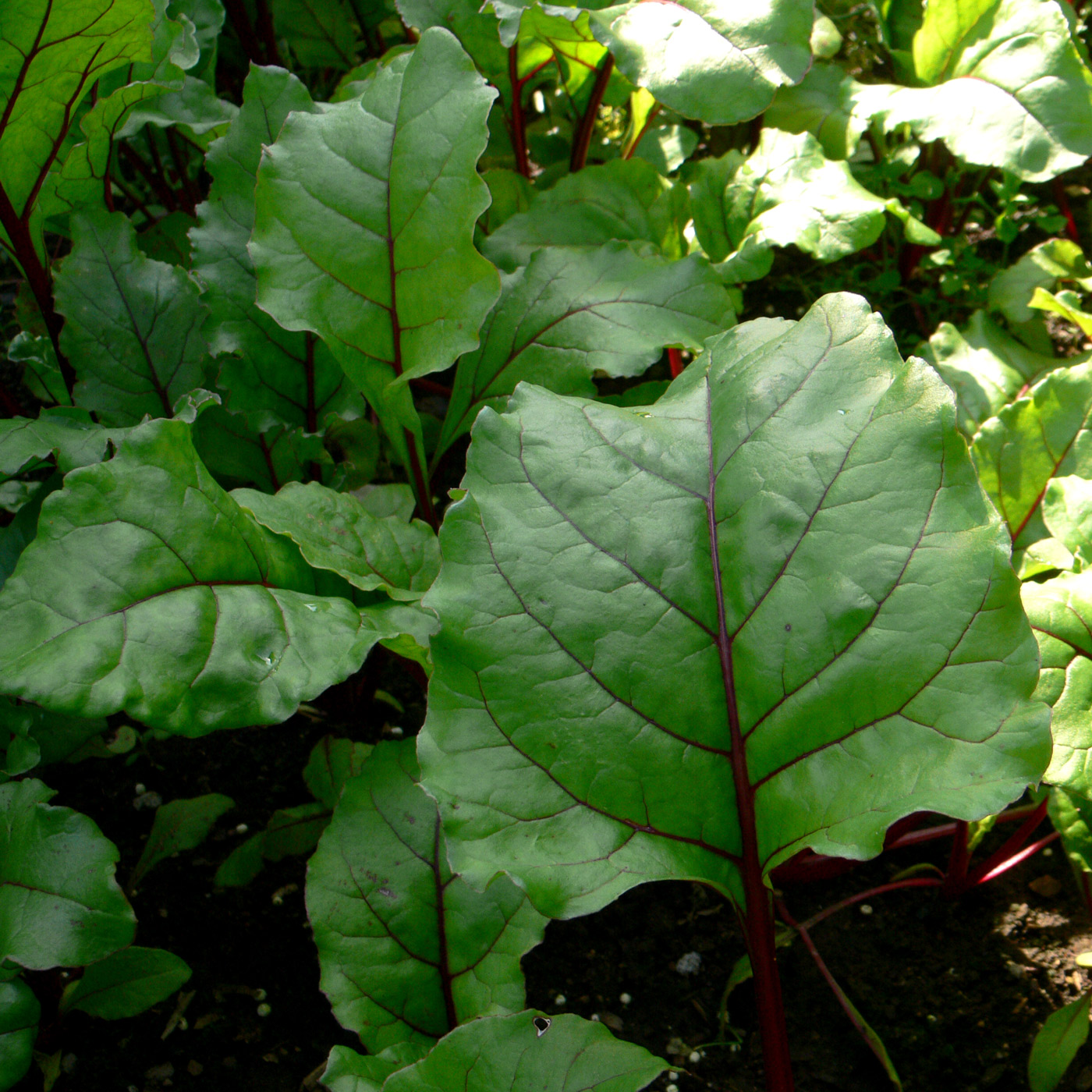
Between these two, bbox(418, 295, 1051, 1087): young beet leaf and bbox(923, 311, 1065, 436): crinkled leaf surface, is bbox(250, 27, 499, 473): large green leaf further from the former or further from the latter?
bbox(923, 311, 1065, 436): crinkled leaf surface

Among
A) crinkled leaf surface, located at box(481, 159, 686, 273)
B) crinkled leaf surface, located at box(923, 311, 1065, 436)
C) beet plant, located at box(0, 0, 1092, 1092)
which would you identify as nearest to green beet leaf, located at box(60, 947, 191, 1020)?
beet plant, located at box(0, 0, 1092, 1092)

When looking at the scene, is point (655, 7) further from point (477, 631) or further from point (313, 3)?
point (313, 3)

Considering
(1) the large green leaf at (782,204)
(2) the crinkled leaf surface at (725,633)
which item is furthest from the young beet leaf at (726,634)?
(1) the large green leaf at (782,204)

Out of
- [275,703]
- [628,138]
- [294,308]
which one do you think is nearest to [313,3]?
[628,138]

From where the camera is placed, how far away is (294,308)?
1.14 m

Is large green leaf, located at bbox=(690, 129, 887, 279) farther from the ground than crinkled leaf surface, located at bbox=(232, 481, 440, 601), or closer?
farther from the ground

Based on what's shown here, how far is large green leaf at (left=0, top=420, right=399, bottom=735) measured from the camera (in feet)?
2.67

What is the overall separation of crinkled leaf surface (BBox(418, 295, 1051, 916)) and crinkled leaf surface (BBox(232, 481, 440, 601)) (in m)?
0.21

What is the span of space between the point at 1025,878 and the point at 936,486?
732 mm

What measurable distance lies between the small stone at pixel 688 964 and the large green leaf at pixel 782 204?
3.03ft

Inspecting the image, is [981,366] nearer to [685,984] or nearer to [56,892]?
[685,984]

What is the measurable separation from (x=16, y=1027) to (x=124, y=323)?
0.90 m

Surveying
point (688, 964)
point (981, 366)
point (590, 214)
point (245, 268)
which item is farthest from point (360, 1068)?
point (981, 366)

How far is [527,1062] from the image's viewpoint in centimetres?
83
